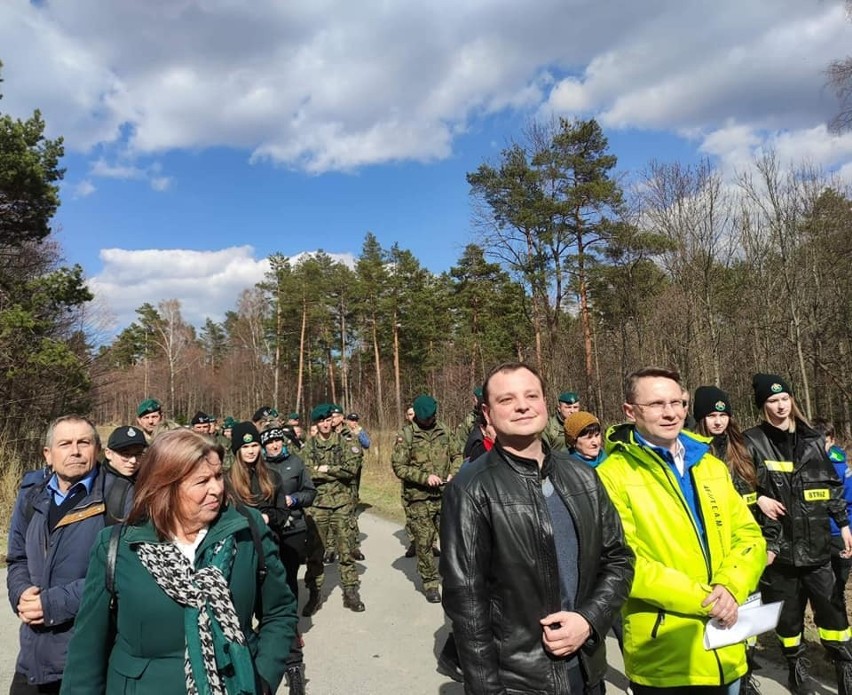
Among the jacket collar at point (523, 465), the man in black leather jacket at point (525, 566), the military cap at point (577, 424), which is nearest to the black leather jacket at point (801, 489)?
the military cap at point (577, 424)

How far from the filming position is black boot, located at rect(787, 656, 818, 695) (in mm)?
3750

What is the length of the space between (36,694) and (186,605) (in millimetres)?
1522

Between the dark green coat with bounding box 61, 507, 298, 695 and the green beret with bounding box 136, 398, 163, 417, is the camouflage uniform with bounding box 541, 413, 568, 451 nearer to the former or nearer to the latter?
the green beret with bounding box 136, 398, 163, 417

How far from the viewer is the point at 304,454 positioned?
6.82 metres

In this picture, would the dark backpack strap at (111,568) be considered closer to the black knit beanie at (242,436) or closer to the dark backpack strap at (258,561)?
the dark backpack strap at (258,561)

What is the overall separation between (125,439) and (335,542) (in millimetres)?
3369

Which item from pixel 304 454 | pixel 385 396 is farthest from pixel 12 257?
pixel 385 396

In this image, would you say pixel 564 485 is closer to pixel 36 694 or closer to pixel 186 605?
pixel 186 605

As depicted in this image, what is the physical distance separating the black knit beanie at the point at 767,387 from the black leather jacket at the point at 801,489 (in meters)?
0.23

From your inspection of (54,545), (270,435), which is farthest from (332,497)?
(54,545)

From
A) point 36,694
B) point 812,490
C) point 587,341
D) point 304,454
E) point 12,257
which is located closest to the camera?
point 36,694

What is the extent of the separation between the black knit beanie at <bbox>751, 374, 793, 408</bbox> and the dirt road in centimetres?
210

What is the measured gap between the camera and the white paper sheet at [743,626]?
7.30 ft

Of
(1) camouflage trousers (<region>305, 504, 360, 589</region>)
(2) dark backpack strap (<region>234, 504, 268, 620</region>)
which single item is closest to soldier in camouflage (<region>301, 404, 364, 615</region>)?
(1) camouflage trousers (<region>305, 504, 360, 589</region>)
